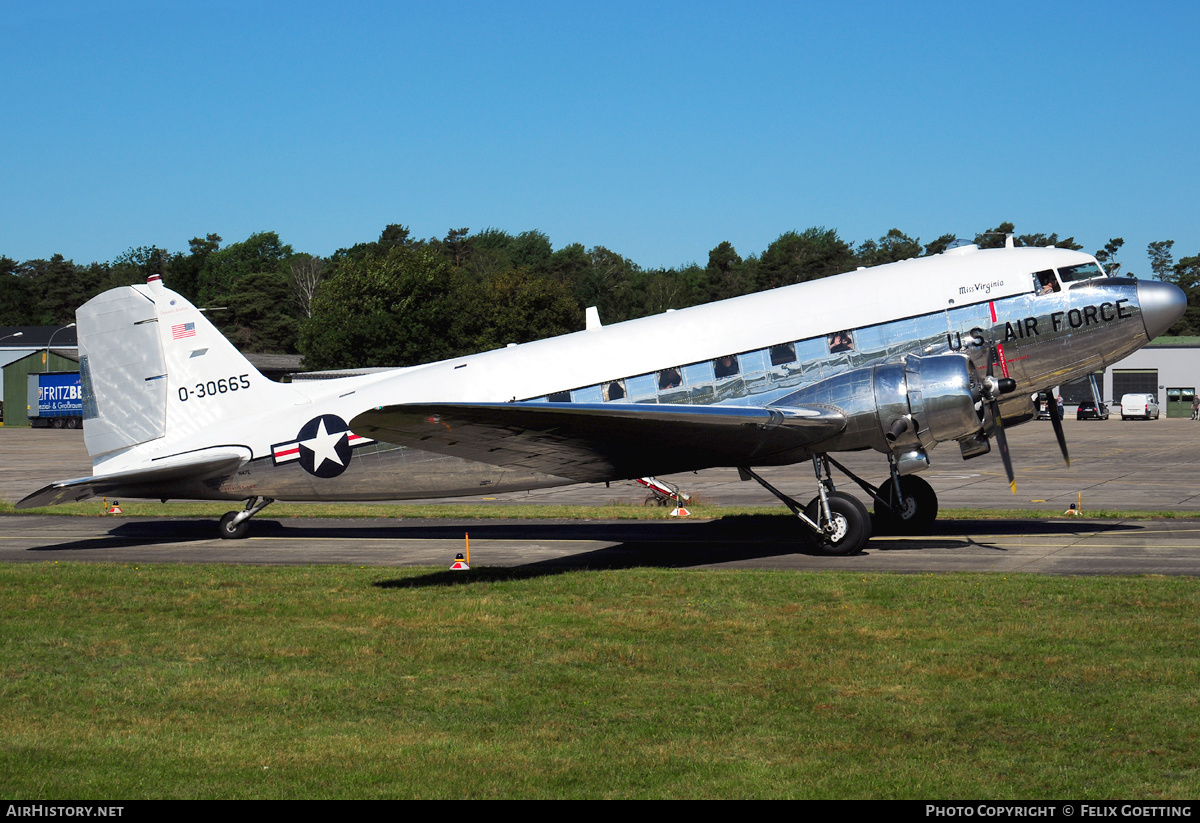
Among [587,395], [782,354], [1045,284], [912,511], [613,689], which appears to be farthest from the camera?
[912,511]

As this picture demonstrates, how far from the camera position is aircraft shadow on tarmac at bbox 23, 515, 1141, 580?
17.7m

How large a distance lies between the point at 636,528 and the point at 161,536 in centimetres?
1035

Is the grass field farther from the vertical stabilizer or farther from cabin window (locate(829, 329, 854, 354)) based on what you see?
the vertical stabilizer

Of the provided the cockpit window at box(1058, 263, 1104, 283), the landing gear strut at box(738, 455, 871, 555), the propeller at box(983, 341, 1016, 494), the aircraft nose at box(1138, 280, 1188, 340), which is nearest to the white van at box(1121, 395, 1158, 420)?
the aircraft nose at box(1138, 280, 1188, 340)

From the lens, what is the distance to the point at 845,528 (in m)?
17.4

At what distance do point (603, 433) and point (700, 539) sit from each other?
5356 mm

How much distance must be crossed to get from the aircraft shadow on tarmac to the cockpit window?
4.79 m

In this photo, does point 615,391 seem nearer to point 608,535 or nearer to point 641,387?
point 641,387

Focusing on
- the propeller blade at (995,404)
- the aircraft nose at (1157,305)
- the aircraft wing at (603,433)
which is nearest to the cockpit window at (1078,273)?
the aircraft nose at (1157,305)

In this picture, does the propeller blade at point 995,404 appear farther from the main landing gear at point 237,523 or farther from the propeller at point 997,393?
the main landing gear at point 237,523

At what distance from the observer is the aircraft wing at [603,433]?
1459 cm

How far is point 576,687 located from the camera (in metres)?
10.2

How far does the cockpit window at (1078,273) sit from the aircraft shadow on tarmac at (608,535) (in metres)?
4.79

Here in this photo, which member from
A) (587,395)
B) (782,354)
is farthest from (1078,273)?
(587,395)
